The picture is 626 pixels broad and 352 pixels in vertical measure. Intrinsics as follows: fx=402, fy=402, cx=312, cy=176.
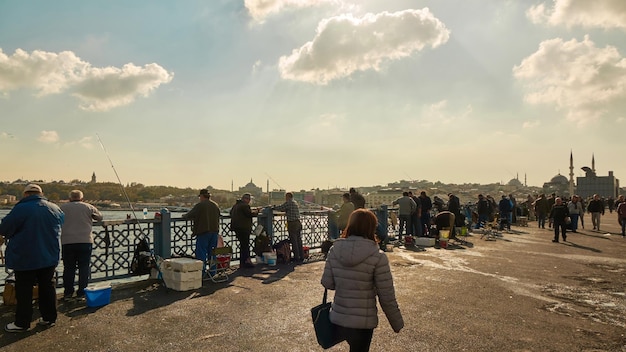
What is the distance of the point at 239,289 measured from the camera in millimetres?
7969

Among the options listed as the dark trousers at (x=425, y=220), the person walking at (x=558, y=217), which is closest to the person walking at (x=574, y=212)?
the person walking at (x=558, y=217)

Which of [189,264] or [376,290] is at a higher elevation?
[376,290]

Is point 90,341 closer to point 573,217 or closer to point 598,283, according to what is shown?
point 598,283

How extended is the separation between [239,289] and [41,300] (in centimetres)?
333

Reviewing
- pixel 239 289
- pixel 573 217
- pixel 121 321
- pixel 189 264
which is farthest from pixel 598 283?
pixel 573 217

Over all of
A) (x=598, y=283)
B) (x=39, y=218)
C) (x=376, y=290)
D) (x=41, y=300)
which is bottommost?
(x=598, y=283)

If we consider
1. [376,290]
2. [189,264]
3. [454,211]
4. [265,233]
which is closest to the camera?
[376,290]

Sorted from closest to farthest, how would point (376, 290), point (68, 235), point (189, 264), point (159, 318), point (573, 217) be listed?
point (376, 290), point (159, 318), point (68, 235), point (189, 264), point (573, 217)

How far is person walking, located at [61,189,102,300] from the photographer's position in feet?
22.6

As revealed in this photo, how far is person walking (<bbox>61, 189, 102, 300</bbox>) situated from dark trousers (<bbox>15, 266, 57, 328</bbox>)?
1.09m

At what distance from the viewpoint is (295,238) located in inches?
441

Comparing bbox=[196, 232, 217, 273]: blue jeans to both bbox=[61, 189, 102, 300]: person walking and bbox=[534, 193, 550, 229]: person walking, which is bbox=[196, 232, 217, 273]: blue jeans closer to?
bbox=[61, 189, 102, 300]: person walking

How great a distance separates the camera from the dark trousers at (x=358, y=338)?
Result: 10.7ft

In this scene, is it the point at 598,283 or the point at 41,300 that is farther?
the point at 598,283
